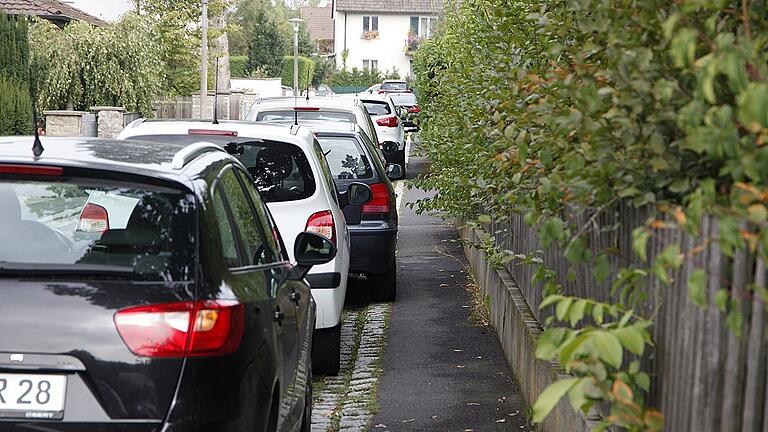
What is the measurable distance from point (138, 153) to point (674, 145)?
201cm

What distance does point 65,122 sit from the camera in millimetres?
29391

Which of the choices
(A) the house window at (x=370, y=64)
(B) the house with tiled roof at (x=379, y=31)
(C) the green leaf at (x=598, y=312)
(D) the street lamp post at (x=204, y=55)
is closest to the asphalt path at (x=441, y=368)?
(C) the green leaf at (x=598, y=312)

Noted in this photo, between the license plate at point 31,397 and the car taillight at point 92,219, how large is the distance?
2.97 feet

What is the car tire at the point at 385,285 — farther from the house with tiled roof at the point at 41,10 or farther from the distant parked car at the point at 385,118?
the house with tiled roof at the point at 41,10

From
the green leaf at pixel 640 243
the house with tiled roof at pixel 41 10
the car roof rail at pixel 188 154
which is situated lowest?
the green leaf at pixel 640 243

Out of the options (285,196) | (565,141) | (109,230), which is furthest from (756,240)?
(285,196)

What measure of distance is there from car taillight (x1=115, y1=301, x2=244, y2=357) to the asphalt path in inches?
131

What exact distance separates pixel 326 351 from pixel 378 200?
3.14 m

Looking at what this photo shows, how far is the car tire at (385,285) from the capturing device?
1224 centimetres

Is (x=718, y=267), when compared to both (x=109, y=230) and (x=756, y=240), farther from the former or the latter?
(x=109, y=230)

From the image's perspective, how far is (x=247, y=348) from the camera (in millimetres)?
4559

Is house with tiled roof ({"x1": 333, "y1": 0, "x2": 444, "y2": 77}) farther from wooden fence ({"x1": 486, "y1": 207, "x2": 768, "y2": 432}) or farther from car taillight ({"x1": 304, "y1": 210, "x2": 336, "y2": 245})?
wooden fence ({"x1": 486, "y1": 207, "x2": 768, "y2": 432})

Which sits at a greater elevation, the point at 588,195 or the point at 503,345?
the point at 588,195

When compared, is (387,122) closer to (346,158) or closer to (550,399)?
(346,158)
